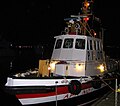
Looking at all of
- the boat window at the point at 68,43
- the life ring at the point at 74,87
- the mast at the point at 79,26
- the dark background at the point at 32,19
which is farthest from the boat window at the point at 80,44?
the dark background at the point at 32,19

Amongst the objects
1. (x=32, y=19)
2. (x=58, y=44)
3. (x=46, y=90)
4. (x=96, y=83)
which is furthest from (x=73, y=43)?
(x=32, y=19)

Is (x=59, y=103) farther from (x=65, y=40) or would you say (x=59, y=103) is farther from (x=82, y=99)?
(x=65, y=40)

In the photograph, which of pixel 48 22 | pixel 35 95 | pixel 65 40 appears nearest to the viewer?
pixel 35 95

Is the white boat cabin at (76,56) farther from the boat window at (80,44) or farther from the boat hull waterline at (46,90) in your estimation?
the boat hull waterline at (46,90)

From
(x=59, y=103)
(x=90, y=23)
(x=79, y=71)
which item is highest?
(x=90, y=23)

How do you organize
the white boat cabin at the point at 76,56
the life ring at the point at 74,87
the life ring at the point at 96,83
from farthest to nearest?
the life ring at the point at 96,83 < the white boat cabin at the point at 76,56 < the life ring at the point at 74,87

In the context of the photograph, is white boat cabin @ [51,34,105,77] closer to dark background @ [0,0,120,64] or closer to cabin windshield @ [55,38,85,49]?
cabin windshield @ [55,38,85,49]

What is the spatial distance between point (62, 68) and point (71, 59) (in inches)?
31.8

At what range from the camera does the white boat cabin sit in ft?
44.3

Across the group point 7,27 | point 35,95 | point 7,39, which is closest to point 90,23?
point 35,95

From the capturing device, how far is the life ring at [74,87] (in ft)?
40.6

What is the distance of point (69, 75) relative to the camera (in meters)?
13.5

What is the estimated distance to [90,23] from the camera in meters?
16.1

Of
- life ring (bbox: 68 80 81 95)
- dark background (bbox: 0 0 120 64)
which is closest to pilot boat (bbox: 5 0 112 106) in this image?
life ring (bbox: 68 80 81 95)
